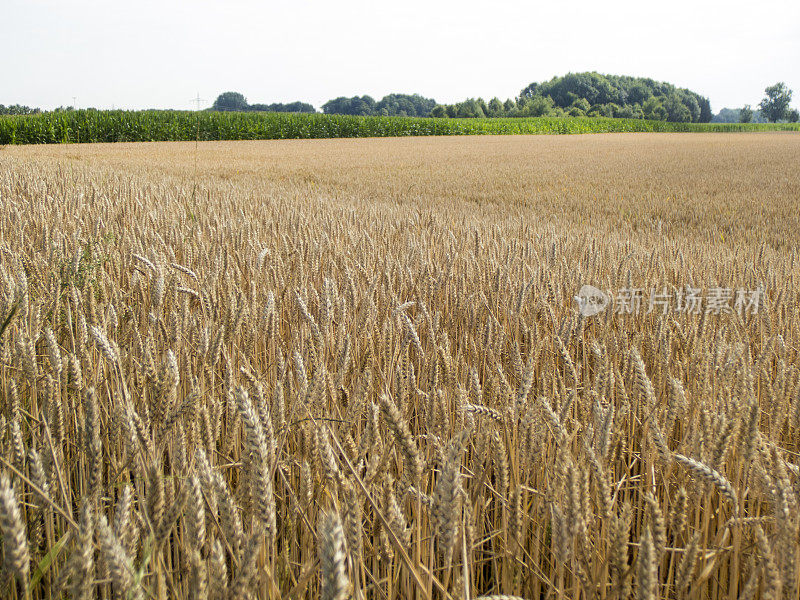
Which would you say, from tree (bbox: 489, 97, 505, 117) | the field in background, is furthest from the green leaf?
tree (bbox: 489, 97, 505, 117)

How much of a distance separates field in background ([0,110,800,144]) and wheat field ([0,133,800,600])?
105ft

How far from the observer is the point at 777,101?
10431cm

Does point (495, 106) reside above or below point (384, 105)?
below

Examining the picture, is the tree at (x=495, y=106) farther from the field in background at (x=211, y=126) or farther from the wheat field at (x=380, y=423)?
the wheat field at (x=380, y=423)

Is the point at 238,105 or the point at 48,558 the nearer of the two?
the point at 48,558

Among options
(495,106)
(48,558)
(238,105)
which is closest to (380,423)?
(48,558)

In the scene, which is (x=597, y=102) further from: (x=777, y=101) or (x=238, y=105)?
(x=238, y=105)

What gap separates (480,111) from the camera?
6438 cm

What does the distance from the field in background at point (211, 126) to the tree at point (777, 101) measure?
7597 centimetres

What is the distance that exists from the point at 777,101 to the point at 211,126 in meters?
105

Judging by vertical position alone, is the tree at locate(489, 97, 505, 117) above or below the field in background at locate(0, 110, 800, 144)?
above

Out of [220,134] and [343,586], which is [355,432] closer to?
[343,586]

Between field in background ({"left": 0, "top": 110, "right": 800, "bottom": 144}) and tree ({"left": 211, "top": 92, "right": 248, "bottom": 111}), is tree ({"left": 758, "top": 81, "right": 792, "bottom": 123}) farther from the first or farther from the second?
tree ({"left": 211, "top": 92, "right": 248, "bottom": 111})

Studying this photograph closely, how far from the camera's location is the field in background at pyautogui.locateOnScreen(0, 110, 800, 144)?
1265 inches
